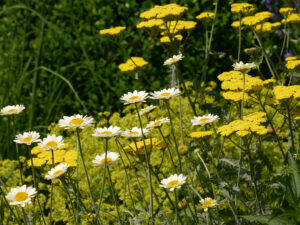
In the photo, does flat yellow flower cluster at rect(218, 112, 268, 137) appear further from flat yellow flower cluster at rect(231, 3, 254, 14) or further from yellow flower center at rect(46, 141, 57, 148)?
flat yellow flower cluster at rect(231, 3, 254, 14)

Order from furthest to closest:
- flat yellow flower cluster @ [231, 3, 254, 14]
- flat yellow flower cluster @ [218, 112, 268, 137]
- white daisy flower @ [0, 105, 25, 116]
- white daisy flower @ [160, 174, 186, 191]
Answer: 1. flat yellow flower cluster @ [231, 3, 254, 14]
2. white daisy flower @ [0, 105, 25, 116]
3. flat yellow flower cluster @ [218, 112, 268, 137]
4. white daisy flower @ [160, 174, 186, 191]

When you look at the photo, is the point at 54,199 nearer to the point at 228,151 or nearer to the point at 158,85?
the point at 228,151

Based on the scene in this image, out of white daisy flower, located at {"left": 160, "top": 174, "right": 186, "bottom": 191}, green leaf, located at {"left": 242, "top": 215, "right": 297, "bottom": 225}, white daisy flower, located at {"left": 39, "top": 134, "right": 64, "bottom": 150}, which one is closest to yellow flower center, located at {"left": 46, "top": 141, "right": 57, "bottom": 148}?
white daisy flower, located at {"left": 39, "top": 134, "right": 64, "bottom": 150}

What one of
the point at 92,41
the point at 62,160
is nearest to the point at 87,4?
the point at 92,41

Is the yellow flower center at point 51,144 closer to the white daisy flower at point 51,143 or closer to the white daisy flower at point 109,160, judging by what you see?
the white daisy flower at point 51,143

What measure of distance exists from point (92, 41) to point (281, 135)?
188cm

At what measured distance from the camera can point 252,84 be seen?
5.19ft

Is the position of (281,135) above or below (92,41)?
below

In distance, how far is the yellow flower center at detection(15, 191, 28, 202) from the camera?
→ 52.9 inches

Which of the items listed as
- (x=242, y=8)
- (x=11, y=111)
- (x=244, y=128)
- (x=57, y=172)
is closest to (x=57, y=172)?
(x=57, y=172)

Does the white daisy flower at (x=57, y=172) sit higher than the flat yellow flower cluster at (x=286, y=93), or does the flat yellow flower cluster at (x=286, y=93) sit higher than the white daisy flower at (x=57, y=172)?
the flat yellow flower cluster at (x=286, y=93)

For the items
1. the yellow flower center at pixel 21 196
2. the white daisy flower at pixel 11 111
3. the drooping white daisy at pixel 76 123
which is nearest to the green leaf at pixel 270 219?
the drooping white daisy at pixel 76 123

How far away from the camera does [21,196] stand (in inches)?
53.7

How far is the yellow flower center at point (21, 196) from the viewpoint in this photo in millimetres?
1344
